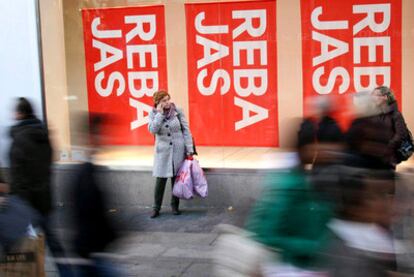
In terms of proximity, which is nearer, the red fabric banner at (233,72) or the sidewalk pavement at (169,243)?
the sidewalk pavement at (169,243)

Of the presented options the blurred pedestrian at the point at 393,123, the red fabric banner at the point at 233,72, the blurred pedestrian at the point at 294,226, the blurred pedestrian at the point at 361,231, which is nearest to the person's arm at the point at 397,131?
the blurred pedestrian at the point at 393,123

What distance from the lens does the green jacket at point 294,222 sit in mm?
3707

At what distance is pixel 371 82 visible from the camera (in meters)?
8.89

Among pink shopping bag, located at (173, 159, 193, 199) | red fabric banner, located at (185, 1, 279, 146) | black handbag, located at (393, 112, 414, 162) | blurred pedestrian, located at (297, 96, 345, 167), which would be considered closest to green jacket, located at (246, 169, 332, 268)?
blurred pedestrian, located at (297, 96, 345, 167)

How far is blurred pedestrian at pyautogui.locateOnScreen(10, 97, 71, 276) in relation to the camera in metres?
5.57

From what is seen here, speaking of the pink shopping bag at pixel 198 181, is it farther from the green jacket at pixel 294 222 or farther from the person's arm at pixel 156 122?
the green jacket at pixel 294 222

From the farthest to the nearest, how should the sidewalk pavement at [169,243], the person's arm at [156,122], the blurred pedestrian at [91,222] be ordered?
the person's arm at [156,122], the sidewalk pavement at [169,243], the blurred pedestrian at [91,222]

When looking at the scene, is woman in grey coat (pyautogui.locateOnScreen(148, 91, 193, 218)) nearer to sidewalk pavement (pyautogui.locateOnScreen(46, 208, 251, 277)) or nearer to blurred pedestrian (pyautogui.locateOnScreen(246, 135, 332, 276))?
sidewalk pavement (pyautogui.locateOnScreen(46, 208, 251, 277))

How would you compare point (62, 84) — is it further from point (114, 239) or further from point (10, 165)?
point (114, 239)

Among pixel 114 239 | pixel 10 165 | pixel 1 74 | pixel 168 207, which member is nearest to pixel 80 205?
pixel 114 239

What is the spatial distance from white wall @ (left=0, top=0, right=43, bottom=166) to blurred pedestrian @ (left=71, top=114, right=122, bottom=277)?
5.71 meters

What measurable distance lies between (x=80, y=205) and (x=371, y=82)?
5632 millimetres

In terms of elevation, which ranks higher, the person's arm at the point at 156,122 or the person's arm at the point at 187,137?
the person's arm at the point at 156,122

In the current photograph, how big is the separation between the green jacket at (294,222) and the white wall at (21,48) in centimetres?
678
